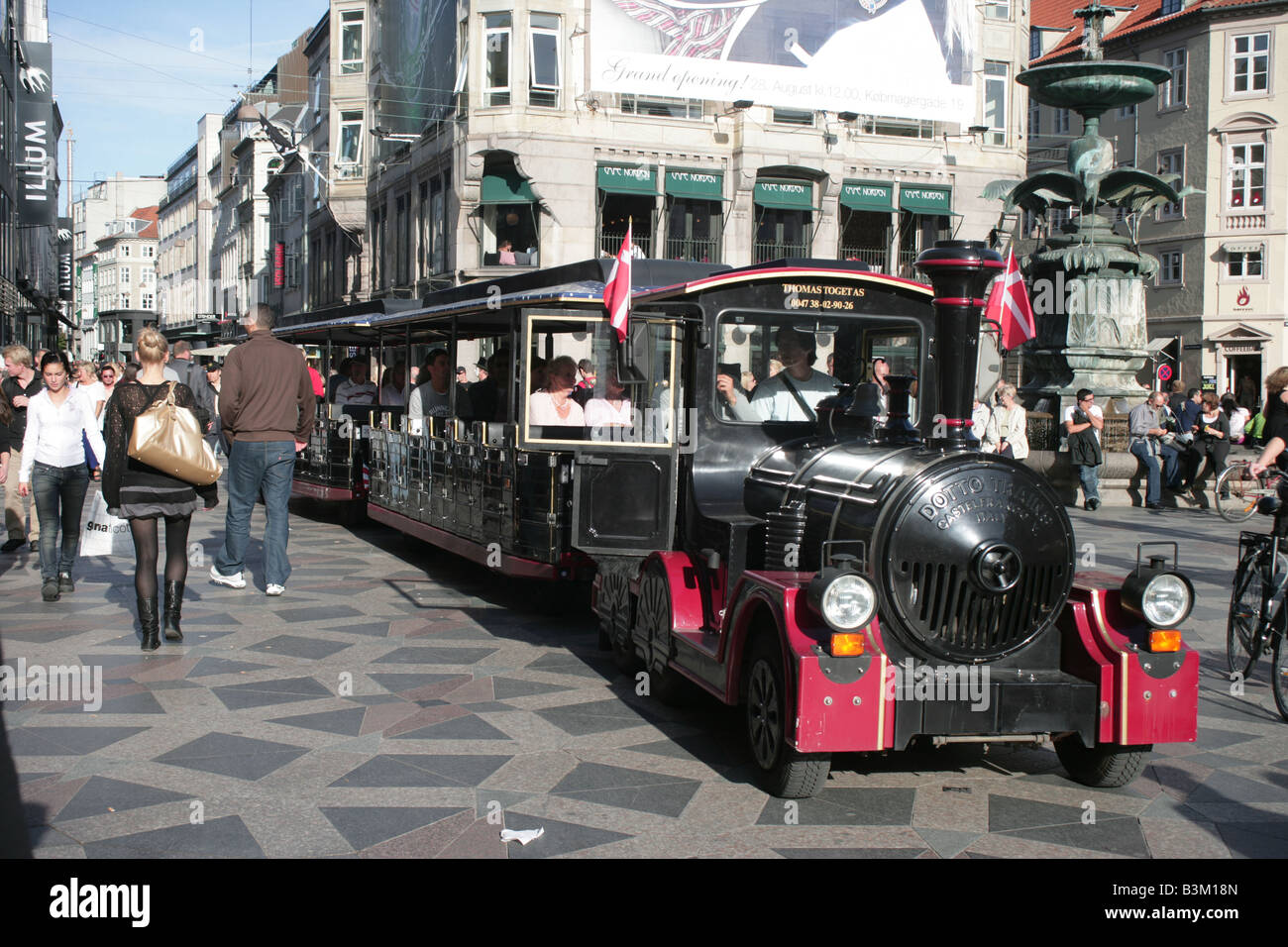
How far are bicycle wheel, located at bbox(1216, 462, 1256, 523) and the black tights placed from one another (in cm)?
1398

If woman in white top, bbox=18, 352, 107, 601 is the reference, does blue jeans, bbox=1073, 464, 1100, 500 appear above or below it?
below

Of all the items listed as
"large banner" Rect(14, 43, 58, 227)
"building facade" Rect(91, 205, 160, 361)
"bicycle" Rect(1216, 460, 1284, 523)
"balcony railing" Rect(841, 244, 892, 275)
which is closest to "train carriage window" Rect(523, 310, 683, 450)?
"bicycle" Rect(1216, 460, 1284, 523)

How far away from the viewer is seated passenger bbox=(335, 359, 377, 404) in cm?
1577

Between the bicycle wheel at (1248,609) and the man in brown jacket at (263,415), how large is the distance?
621cm

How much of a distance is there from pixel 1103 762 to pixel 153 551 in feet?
18.0

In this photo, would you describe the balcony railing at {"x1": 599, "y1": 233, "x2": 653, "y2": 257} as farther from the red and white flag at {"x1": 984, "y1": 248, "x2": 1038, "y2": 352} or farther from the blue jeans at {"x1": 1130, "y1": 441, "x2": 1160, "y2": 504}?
the red and white flag at {"x1": 984, "y1": 248, "x2": 1038, "y2": 352}

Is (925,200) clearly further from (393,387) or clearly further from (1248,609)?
(1248,609)

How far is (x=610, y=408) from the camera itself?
8008 mm

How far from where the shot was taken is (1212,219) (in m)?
46.2

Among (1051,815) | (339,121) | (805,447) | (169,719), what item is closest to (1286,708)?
(1051,815)

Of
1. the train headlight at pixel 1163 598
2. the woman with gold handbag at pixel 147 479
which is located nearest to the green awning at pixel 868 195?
the woman with gold handbag at pixel 147 479

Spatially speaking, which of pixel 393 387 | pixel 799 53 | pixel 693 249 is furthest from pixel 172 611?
pixel 799 53

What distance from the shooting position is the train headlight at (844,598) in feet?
15.5

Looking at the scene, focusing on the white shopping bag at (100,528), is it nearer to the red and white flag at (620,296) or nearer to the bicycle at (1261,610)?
the red and white flag at (620,296)
